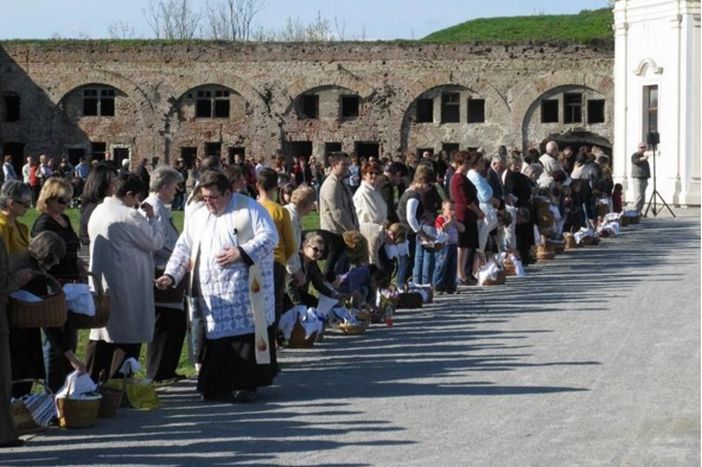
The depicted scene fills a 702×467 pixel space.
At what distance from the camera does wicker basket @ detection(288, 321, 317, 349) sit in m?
15.1

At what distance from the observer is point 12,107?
59906 millimetres

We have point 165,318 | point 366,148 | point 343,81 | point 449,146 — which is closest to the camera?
point 165,318

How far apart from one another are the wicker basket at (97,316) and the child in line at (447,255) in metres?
9.22

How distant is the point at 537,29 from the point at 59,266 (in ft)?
176

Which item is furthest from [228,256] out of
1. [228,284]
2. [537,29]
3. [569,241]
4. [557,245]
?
[537,29]

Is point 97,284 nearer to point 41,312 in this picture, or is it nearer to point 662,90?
point 41,312

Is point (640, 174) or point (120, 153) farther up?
point (120, 153)

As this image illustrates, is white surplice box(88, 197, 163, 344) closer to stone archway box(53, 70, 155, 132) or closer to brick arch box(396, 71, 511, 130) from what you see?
brick arch box(396, 71, 511, 130)

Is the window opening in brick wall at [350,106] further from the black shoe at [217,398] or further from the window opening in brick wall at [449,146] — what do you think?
the black shoe at [217,398]

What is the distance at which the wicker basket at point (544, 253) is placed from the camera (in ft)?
86.6

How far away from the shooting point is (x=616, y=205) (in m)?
35.2

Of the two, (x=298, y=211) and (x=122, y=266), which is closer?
(x=122, y=266)

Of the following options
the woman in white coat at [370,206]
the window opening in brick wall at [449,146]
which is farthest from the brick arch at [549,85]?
the woman in white coat at [370,206]

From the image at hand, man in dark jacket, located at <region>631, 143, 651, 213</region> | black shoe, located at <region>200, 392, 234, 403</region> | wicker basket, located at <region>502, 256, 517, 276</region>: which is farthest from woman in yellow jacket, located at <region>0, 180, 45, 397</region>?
man in dark jacket, located at <region>631, 143, 651, 213</region>
